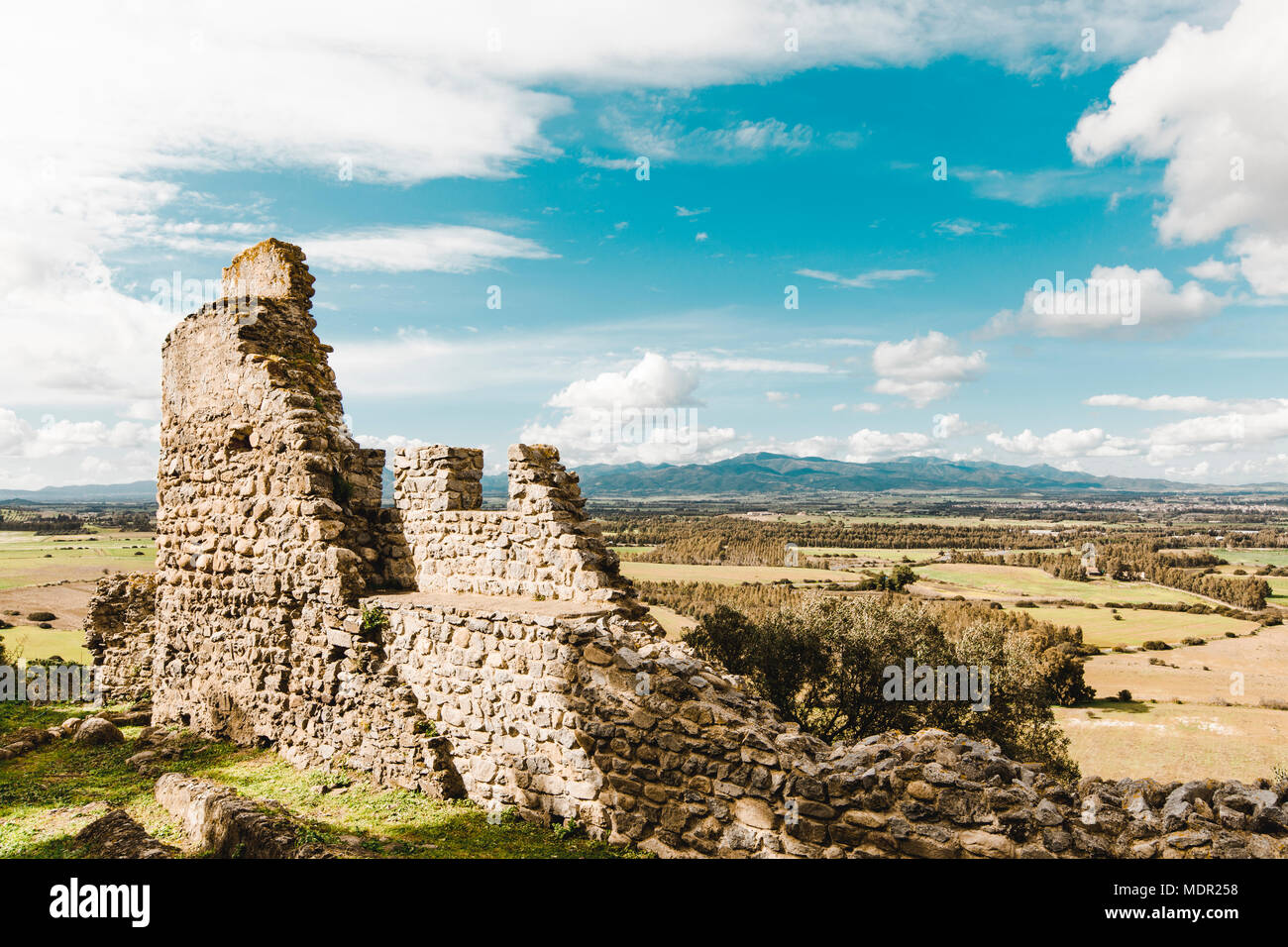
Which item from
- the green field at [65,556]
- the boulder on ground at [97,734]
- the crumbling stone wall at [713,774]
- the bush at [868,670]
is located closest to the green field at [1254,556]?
the bush at [868,670]

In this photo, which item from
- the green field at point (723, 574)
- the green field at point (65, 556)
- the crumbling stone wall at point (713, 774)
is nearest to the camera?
the crumbling stone wall at point (713, 774)

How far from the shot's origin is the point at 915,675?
29.4 metres

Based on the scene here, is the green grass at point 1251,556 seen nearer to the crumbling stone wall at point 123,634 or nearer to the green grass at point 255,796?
the green grass at point 255,796

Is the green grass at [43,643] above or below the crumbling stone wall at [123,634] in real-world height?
below

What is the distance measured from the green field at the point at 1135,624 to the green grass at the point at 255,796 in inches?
2651

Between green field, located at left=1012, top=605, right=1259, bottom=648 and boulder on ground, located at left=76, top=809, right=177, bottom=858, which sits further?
green field, located at left=1012, top=605, right=1259, bottom=648

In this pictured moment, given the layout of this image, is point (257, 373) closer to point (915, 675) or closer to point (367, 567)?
point (367, 567)

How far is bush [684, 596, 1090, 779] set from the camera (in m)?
29.1

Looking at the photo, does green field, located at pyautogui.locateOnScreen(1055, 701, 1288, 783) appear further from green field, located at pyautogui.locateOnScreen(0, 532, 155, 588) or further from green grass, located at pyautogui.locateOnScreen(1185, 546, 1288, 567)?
green grass, located at pyautogui.locateOnScreen(1185, 546, 1288, 567)

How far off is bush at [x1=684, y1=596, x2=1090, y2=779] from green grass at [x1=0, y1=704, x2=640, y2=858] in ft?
66.2

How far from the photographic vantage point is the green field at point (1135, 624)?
207 feet

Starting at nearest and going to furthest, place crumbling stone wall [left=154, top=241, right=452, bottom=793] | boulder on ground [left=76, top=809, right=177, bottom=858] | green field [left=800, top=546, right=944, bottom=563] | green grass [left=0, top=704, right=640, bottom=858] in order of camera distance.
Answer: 1. boulder on ground [left=76, top=809, right=177, bottom=858]
2. green grass [left=0, top=704, right=640, bottom=858]
3. crumbling stone wall [left=154, top=241, right=452, bottom=793]
4. green field [left=800, top=546, right=944, bottom=563]

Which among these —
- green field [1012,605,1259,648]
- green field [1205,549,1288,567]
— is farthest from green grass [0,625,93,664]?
green field [1205,549,1288,567]

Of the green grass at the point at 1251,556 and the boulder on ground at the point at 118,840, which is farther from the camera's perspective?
the green grass at the point at 1251,556
